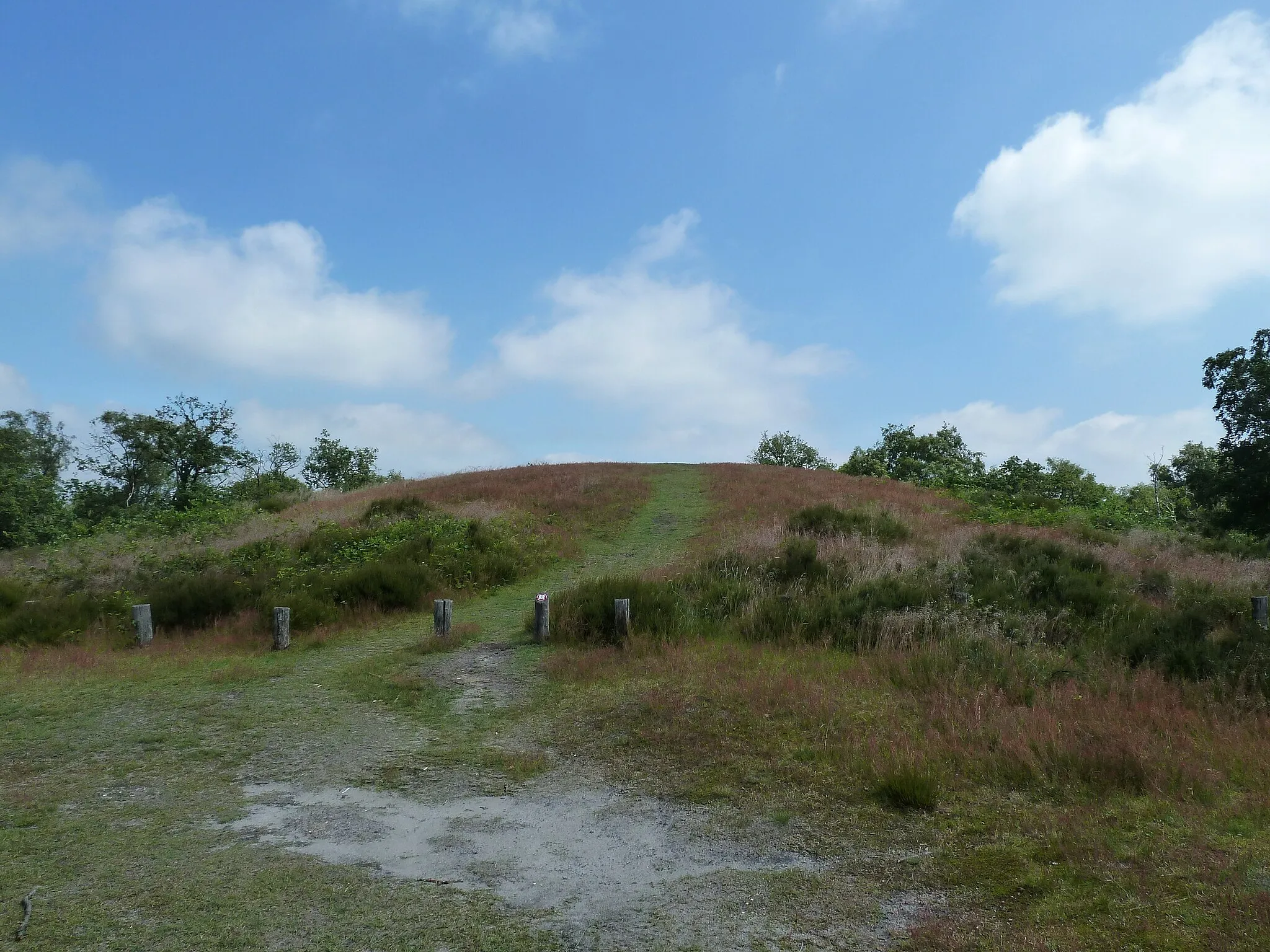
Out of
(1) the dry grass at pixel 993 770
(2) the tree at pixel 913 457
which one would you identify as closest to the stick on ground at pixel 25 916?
(1) the dry grass at pixel 993 770

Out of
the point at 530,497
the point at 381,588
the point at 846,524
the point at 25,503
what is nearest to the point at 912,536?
the point at 846,524

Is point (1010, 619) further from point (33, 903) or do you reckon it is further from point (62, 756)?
point (62, 756)

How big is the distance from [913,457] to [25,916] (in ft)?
198

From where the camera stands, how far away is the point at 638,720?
Answer: 8352mm

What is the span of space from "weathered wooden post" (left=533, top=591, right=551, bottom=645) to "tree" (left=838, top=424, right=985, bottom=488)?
43.7 meters

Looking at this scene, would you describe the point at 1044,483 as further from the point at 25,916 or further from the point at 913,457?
the point at 25,916

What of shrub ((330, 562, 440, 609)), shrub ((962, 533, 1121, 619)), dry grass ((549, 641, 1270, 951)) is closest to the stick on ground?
dry grass ((549, 641, 1270, 951))

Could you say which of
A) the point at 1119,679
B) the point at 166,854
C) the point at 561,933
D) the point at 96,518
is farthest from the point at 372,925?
the point at 96,518

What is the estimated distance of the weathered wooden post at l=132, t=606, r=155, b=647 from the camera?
13.2 meters

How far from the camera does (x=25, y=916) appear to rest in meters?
4.68

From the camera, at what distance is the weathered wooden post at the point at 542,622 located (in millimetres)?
12078

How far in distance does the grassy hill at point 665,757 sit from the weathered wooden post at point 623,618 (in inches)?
8.8

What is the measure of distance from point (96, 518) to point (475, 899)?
42198 millimetres

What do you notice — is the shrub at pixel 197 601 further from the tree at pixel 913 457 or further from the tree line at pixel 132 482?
the tree at pixel 913 457
